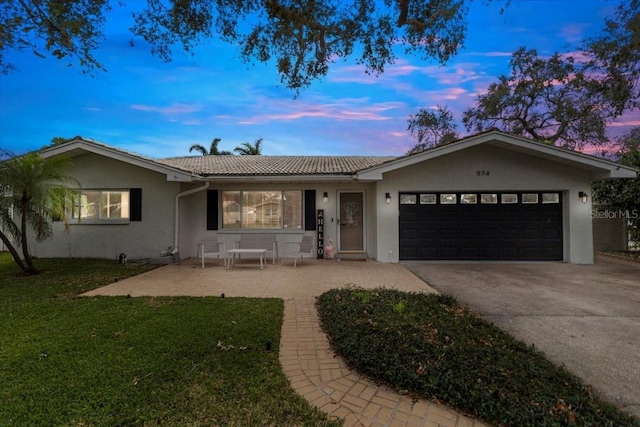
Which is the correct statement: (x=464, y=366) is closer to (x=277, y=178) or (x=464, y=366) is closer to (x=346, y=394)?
(x=346, y=394)

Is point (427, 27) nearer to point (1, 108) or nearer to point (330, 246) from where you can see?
point (330, 246)

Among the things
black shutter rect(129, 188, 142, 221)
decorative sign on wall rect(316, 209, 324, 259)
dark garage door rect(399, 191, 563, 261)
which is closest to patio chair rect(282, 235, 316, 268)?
decorative sign on wall rect(316, 209, 324, 259)

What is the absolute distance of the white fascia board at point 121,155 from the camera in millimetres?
9578

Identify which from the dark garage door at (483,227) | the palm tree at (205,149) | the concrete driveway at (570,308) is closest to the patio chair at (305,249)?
the dark garage door at (483,227)

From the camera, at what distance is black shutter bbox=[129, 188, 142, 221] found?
10641 millimetres

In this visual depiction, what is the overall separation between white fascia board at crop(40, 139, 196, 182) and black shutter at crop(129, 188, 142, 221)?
1.23 metres

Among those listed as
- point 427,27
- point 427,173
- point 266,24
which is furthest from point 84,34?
point 427,173

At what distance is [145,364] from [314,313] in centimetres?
257

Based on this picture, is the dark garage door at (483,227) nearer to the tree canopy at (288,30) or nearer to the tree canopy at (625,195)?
the tree canopy at (625,195)

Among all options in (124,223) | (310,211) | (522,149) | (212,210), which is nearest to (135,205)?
(124,223)

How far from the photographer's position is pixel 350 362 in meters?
3.51

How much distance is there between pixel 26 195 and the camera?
7.99 m

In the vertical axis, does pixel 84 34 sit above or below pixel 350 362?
above

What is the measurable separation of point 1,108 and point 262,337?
27.6 feet
